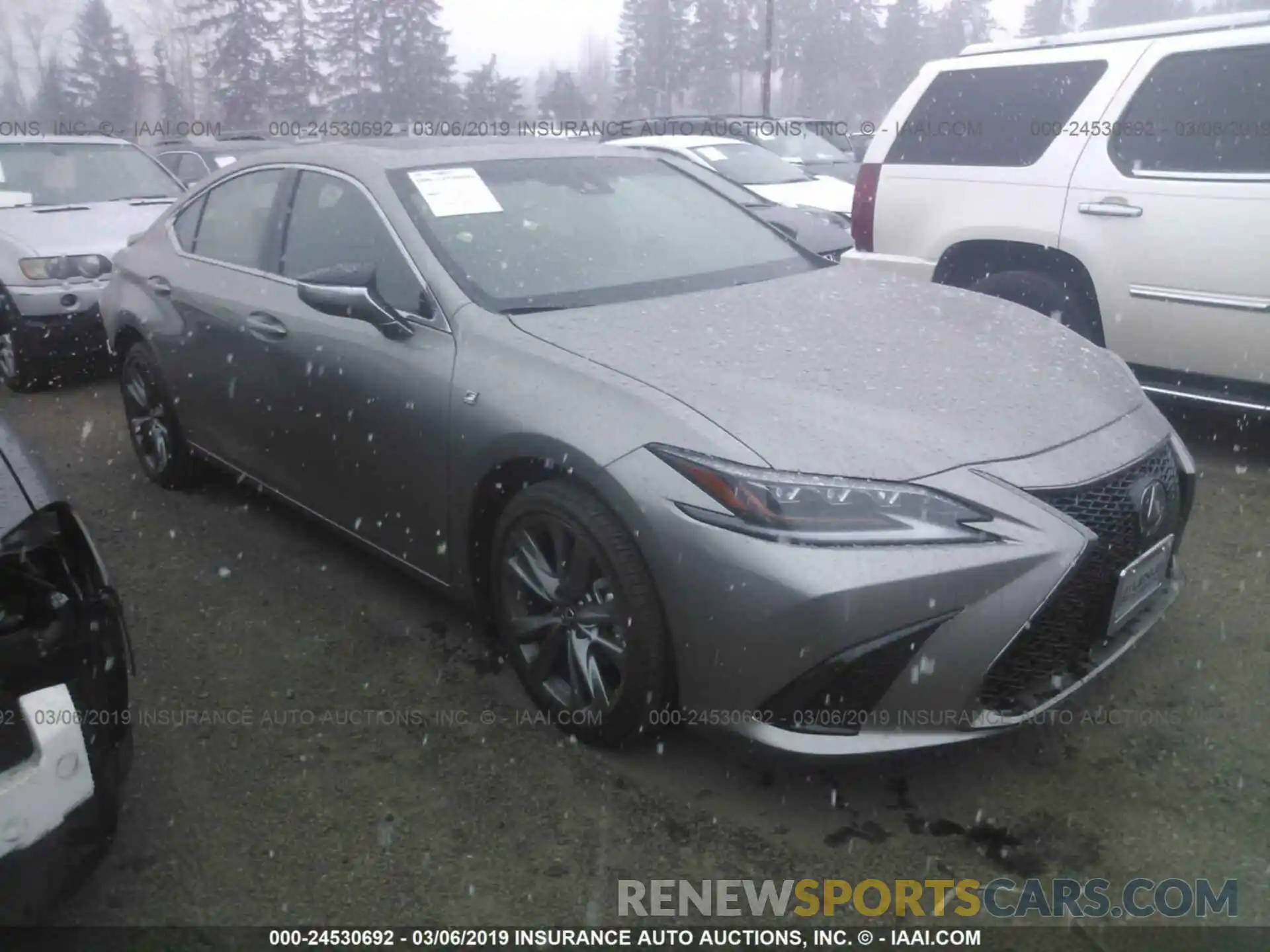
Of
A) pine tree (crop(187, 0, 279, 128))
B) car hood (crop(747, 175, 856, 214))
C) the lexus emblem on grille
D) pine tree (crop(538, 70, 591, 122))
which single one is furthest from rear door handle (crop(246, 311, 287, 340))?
pine tree (crop(187, 0, 279, 128))

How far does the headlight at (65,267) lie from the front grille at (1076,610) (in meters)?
6.16

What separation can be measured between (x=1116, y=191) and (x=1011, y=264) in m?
0.60

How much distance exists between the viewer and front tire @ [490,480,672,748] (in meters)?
2.56

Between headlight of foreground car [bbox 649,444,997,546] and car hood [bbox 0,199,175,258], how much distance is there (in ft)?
17.4

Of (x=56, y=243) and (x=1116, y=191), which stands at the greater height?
(x=1116, y=191)

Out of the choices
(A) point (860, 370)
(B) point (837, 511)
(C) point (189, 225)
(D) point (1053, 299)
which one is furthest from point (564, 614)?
(D) point (1053, 299)

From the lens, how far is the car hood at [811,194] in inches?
396

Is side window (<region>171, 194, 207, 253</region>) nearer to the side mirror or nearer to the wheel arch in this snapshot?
the side mirror

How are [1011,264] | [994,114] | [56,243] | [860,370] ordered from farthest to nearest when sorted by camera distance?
[56,243], [994,114], [1011,264], [860,370]

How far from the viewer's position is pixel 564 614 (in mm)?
2812

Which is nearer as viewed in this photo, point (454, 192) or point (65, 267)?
point (454, 192)

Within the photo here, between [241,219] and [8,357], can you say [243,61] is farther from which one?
[241,219]

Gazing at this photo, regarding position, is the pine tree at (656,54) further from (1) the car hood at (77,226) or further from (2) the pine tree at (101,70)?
(1) the car hood at (77,226)

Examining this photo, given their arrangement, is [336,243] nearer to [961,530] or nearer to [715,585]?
[715,585]
